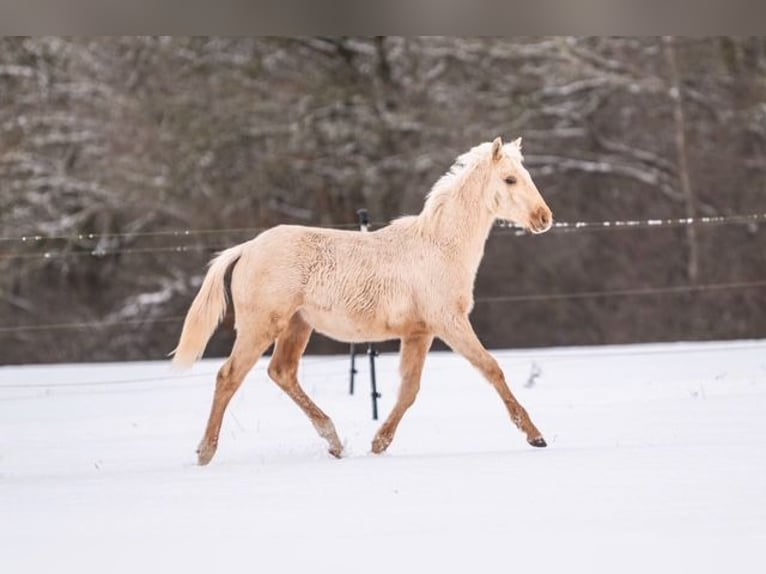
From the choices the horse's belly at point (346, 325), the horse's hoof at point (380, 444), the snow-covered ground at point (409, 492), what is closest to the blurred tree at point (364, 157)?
the snow-covered ground at point (409, 492)

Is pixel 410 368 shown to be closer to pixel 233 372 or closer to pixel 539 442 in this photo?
pixel 539 442

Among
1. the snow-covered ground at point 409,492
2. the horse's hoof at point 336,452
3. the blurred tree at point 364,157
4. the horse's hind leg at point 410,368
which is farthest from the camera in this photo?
the blurred tree at point 364,157

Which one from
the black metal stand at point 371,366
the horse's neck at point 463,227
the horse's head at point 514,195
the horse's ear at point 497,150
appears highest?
the horse's ear at point 497,150

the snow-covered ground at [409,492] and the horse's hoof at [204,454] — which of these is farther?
the horse's hoof at [204,454]

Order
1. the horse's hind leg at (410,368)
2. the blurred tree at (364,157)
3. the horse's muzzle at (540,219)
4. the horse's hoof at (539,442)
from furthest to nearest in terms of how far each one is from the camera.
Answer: the blurred tree at (364,157) → the horse's muzzle at (540,219) → the horse's hind leg at (410,368) → the horse's hoof at (539,442)

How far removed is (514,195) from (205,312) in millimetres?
1788

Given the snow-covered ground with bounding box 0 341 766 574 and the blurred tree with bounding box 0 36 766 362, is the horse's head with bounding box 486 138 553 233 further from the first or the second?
the blurred tree with bounding box 0 36 766 362

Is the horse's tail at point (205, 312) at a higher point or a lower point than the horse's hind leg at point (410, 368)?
higher

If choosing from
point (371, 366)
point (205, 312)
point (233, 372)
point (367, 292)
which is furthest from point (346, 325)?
point (371, 366)

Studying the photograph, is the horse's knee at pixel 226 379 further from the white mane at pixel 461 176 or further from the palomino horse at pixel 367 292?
the white mane at pixel 461 176

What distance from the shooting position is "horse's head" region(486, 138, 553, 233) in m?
6.25

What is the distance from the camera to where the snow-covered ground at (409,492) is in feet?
11.1

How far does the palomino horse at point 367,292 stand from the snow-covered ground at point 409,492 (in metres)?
0.45

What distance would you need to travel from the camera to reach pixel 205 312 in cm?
604
